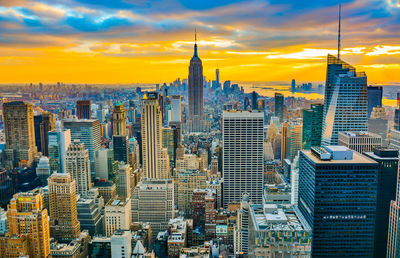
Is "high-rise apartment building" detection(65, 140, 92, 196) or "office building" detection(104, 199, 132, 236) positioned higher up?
"high-rise apartment building" detection(65, 140, 92, 196)

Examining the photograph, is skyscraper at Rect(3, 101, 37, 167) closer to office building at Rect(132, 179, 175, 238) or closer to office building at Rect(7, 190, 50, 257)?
office building at Rect(132, 179, 175, 238)

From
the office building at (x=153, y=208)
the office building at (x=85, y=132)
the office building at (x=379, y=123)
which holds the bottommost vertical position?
the office building at (x=153, y=208)

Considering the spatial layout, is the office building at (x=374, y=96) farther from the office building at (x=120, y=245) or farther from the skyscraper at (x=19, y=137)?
the skyscraper at (x=19, y=137)

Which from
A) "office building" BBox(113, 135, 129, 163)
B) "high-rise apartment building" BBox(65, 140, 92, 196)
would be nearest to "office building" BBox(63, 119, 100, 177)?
"office building" BBox(113, 135, 129, 163)

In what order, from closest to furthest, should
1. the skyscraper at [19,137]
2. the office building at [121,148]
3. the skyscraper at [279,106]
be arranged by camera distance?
the skyscraper at [19,137]
the office building at [121,148]
the skyscraper at [279,106]

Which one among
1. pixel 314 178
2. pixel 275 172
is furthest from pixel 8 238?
pixel 275 172

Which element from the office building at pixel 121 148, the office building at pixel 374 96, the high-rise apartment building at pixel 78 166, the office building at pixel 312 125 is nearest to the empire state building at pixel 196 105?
the office building at pixel 121 148

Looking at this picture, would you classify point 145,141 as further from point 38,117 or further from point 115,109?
point 38,117

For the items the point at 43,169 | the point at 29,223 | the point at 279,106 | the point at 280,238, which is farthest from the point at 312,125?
the point at 29,223
